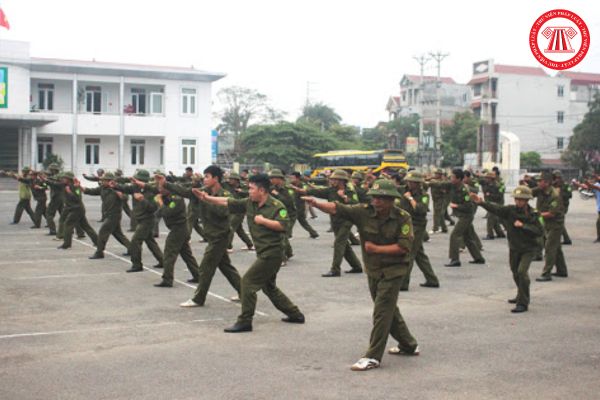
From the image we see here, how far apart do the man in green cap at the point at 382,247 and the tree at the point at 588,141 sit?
168 feet

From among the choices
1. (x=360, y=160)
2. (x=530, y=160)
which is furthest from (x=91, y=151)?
(x=530, y=160)

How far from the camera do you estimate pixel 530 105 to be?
7188 centimetres

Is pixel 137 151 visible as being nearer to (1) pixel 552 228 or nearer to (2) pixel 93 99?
(2) pixel 93 99

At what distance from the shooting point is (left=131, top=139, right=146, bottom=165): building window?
159 feet

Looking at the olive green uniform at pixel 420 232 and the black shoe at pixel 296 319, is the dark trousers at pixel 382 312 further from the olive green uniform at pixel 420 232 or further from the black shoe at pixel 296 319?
the olive green uniform at pixel 420 232

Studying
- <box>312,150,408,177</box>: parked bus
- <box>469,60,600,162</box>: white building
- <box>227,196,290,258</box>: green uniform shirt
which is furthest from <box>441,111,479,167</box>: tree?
<box>227,196,290,258</box>: green uniform shirt

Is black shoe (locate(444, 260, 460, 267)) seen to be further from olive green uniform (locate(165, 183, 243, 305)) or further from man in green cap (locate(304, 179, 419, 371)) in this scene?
man in green cap (locate(304, 179, 419, 371))

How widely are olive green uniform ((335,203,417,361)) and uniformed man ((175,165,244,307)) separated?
3.08 meters

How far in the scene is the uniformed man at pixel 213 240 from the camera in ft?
31.2

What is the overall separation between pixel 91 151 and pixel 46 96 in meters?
4.43

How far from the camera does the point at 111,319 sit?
29.1 ft

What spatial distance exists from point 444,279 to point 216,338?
5483 millimetres

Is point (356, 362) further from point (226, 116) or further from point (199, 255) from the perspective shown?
point (226, 116)

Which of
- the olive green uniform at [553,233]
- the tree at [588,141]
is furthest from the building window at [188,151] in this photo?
the olive green uniform at [553,233]
